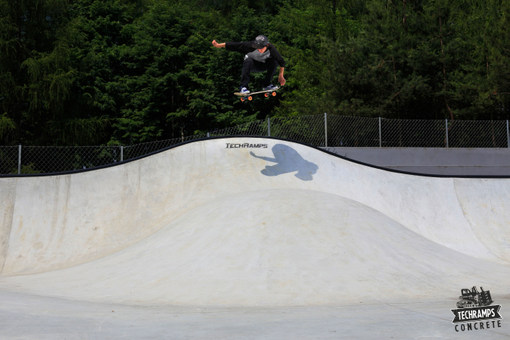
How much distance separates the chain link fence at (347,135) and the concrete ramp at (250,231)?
4.26 meters

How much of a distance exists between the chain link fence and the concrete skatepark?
449 cm

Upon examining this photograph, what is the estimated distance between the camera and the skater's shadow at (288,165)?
13684 millimetres

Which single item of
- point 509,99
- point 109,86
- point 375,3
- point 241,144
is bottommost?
point 241,144

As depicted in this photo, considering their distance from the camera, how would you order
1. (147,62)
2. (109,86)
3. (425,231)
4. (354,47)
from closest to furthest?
(425,231)
(354,47)
(109,86)
(147,62)

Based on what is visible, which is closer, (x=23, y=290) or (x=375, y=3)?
(x=23, y=290)

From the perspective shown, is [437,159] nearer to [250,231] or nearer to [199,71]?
[250,231]

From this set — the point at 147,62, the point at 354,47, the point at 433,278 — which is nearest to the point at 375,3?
the point at 354,47

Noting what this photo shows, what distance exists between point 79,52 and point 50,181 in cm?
2125

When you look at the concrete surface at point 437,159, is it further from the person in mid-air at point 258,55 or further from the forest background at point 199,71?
the person in mid-air at point 258,55

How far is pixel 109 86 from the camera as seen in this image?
31594 millimetres

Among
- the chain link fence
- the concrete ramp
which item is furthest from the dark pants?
the chain link fence

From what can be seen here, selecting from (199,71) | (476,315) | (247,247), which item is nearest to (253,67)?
(247,247)

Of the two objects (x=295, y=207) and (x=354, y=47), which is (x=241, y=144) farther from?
(x=354, y=47)

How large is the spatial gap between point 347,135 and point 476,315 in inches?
522
